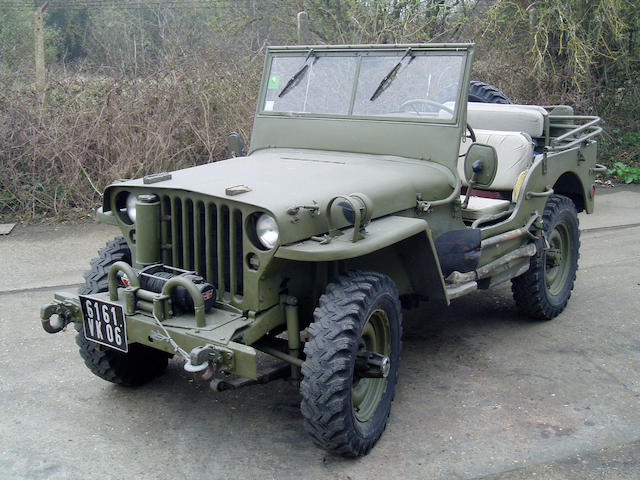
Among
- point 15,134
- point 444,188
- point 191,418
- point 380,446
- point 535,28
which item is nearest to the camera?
point 380,446

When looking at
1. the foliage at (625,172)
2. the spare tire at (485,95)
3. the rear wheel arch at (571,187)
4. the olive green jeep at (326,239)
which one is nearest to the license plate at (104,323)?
the olive green jeep at (326,239)

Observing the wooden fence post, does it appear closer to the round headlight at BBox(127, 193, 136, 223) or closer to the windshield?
the windshield

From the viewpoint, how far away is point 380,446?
379 cm

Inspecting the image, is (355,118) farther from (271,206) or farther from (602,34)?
(602,34)

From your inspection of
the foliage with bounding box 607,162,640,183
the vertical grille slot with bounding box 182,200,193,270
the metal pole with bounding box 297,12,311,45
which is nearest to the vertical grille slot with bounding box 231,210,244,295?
the vertical grille slot with bounding box 182,200,193,270

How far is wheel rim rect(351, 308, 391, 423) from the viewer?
12.4ft

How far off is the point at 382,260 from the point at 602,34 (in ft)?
30.1

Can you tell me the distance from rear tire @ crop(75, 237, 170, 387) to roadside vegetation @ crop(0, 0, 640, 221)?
4.95 meters

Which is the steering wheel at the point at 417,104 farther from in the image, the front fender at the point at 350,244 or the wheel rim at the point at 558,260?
the wheel rim at the point at 558,260

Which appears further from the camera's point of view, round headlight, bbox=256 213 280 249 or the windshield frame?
the windshield frame

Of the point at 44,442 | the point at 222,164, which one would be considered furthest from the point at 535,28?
the point at 44,442

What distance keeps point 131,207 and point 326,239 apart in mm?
1241

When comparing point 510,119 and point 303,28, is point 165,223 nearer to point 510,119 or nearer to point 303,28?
point 303,28

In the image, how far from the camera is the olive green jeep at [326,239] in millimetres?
3469
